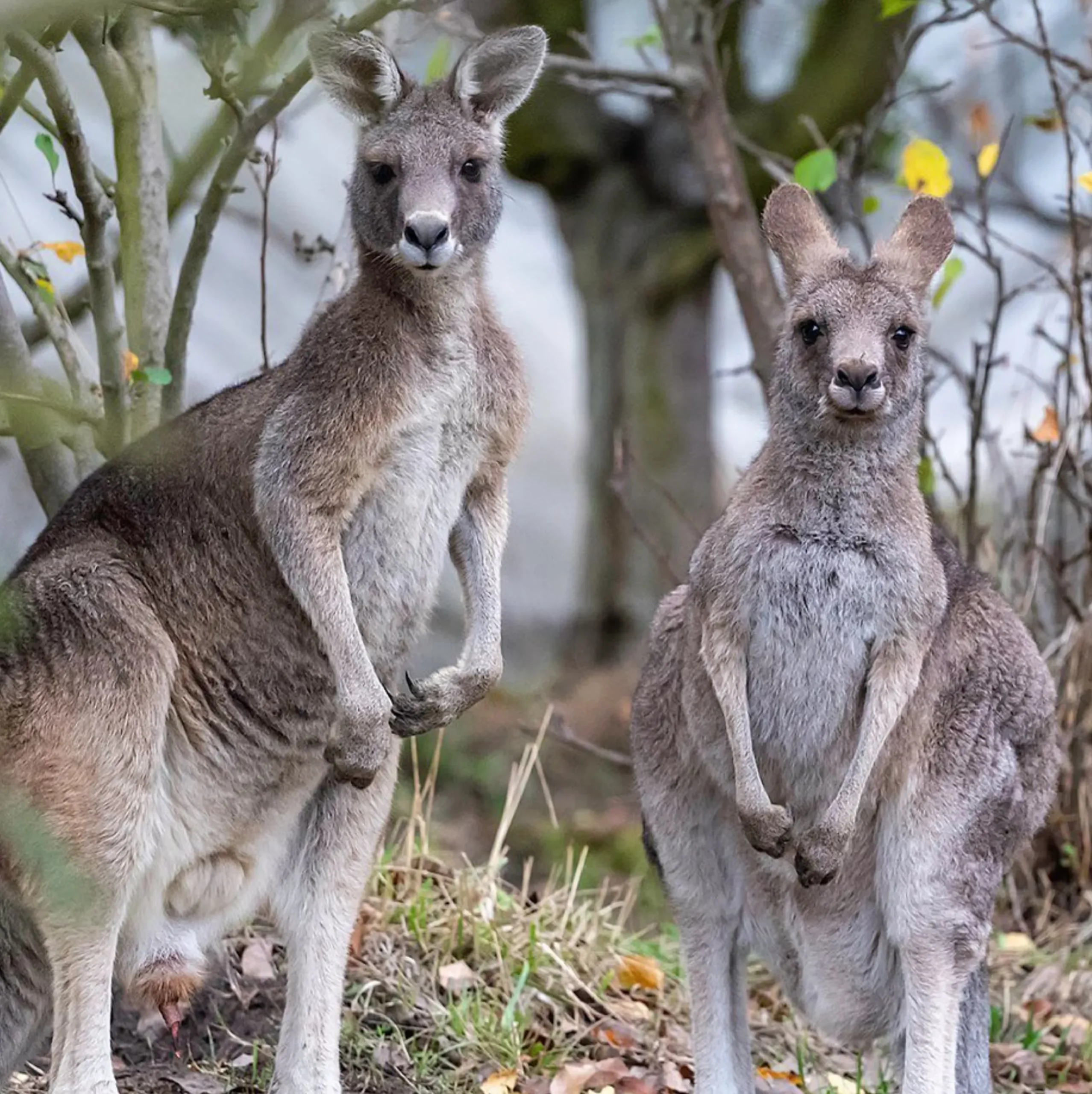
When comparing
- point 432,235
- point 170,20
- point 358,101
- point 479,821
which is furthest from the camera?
point 479,821

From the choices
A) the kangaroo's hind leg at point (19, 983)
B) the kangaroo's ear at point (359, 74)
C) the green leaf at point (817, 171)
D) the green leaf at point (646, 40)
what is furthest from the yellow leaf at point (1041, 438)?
the kangaroo's hind leg at point (19, 983)

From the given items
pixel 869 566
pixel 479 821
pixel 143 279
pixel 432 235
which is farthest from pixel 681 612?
pixel 479 821

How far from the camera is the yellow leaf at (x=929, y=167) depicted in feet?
15.4

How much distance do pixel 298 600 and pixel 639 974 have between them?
5.37 feet

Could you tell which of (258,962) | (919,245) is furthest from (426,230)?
(258,962)

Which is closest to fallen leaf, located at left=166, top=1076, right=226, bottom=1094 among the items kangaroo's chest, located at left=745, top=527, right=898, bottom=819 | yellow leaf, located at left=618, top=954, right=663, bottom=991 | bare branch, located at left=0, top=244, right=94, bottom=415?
yellow leaf, located at left=618, top=954, right=663, bottom=991

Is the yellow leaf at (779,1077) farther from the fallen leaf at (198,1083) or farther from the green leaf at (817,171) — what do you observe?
the green leaf at (817,171)

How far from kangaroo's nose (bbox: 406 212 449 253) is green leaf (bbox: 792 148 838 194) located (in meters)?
1.41

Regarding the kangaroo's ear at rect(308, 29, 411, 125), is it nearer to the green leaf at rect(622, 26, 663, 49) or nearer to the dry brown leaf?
the green leaf at rect(622, 26, 663, 49)

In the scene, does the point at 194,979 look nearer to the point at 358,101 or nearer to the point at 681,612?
the point at 681,612

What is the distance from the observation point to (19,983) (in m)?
3.58

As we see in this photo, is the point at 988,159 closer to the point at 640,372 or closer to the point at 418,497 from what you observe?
the point at 418,497

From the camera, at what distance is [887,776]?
371cm

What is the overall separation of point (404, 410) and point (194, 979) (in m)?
1.25
